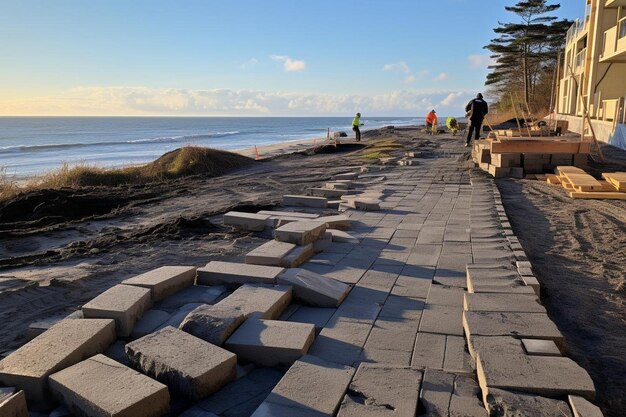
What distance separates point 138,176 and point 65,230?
750 cm

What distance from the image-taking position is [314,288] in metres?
3.96

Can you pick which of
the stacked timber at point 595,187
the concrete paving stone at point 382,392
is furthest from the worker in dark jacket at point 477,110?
the concrete paving stone at point 382,392

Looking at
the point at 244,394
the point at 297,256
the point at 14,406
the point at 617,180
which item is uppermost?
the point at 617,180

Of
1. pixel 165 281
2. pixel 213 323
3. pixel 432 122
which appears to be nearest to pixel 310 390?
pixel 213 323

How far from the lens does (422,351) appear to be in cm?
313

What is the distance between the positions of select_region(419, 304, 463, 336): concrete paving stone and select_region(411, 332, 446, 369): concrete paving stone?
97mm

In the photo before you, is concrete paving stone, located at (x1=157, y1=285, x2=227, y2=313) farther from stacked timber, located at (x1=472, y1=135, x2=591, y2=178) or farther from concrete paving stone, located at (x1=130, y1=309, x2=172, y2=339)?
stacked timber, located at (x1=472, y1=135, x2=591, y2=178)

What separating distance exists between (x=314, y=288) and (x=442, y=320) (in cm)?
104

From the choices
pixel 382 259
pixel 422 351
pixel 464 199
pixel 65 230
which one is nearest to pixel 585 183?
pixel 464 199

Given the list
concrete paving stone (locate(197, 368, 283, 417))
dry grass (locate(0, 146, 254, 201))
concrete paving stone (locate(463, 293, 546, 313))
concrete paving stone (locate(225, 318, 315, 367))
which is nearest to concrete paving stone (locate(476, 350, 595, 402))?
concrete paving stone (locate(463, 293, 546, 313))

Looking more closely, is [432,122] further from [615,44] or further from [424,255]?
[424,255]

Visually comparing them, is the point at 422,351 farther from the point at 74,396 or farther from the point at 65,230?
the point at 65,230

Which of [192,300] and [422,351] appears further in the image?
[192,300]

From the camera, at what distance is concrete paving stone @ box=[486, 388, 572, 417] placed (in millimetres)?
2289
